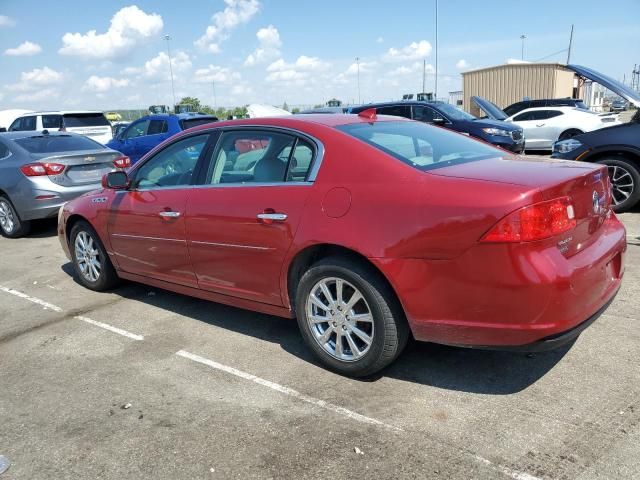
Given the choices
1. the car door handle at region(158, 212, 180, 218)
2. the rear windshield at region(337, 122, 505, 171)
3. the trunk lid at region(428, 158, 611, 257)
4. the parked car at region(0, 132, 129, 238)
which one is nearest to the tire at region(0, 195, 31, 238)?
the parked car at region(0, 132, 129, 238)

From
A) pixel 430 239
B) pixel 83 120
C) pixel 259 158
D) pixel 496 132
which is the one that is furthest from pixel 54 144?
pixel 496 132

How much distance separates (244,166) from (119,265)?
1889 mm

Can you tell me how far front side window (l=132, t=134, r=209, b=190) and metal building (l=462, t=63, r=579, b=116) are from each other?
3098cm

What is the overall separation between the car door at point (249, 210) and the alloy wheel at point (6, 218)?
5610 millimetres

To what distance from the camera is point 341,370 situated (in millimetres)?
3412

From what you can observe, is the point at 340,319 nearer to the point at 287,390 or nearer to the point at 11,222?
the point at 287,390

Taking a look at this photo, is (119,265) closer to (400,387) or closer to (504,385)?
(400,387)

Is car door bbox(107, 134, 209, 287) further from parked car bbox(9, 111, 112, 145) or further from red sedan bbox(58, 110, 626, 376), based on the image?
parked car bbox(9, 111, 112, 145)

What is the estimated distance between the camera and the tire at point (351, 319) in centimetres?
311

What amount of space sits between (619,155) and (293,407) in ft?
19.5

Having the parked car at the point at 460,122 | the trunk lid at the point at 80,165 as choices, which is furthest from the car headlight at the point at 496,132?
the trunk lid at the point at 80,165

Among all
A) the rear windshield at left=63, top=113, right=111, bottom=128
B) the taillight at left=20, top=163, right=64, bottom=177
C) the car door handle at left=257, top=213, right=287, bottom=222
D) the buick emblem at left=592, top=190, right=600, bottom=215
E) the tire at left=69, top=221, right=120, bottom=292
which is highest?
the rear windshield at left=63, top=113, right=111, bottom=128

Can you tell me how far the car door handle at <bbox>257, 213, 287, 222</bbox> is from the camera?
11.4ft

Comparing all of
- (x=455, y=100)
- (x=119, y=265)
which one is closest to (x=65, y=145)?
(x=119, y=265)
